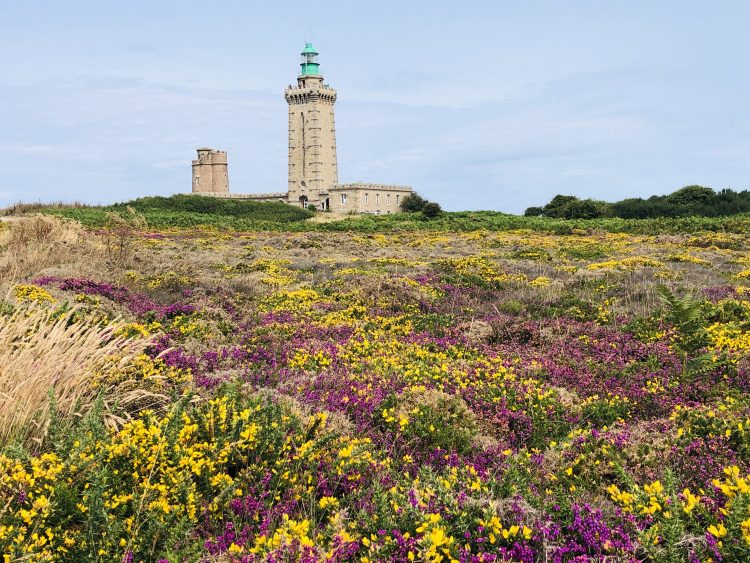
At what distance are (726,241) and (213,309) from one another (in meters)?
29.1

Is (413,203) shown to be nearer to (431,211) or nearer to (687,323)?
(431,211)

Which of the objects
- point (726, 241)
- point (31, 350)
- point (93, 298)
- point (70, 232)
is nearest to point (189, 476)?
point (31, 350)

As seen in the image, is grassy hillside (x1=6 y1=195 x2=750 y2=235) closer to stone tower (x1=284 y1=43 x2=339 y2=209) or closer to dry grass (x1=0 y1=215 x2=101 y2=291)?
dry grass (x1=0 y1=215 x2=101 y2=291)

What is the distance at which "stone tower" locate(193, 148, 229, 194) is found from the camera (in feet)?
340

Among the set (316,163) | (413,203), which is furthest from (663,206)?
(316,163)

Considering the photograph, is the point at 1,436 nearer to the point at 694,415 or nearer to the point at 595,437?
the point at 595,437

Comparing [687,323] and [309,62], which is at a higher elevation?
[309,62]

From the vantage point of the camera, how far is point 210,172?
103812 mm

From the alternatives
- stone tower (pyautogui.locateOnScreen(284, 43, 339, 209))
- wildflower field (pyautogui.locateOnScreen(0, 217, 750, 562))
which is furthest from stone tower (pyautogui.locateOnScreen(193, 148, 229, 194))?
wildflower field (pyautogui.locateOnScreen(0, 217, 750, 562))

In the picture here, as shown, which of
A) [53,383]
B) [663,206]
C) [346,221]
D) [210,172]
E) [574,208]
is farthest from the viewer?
[210,172]

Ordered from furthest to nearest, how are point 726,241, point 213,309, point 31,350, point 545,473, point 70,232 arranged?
point 726,241 < point 70,232 < point 213,309 < point 31,350 < point 545,473

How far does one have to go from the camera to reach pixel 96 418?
4.90m

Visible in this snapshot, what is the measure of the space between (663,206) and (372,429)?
66.1 meters

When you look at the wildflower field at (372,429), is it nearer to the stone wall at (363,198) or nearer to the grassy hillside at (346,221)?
the grassy hillside at (346,221)
